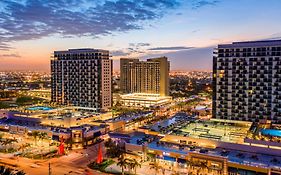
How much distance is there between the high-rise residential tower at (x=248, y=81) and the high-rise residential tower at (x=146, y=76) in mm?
49075

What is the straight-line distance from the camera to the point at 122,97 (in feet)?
307

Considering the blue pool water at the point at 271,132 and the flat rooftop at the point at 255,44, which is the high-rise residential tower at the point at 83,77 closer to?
the flat rooftop at the point at 255,44

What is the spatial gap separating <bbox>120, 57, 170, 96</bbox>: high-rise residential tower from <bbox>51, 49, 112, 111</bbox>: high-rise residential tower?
31984 millimetres

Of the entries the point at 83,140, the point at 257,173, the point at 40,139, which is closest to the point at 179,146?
the point at 257,173

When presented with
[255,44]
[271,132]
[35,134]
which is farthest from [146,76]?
[271,132]

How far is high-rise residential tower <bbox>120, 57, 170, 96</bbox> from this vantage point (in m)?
103

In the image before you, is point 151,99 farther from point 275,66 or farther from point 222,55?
point 275,66

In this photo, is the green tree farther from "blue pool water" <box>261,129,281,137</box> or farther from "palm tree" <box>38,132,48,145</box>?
"blue pool water" <box>261,129,281,137</box>

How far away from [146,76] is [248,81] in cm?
5824

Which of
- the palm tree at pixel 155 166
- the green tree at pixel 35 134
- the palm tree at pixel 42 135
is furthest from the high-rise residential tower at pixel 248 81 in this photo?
the green tree at pixel 35 134

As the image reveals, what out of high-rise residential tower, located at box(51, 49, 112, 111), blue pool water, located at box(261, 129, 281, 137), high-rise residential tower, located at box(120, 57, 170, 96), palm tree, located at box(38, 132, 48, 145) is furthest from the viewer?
high-rise residential tower, located at box(120, 57, 170, 96)

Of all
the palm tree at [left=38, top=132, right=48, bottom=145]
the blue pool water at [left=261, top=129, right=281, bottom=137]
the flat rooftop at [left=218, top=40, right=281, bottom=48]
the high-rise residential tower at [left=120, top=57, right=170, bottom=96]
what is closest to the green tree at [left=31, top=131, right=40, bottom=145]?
the palm tree at [left=38, top=132, right=48, bottom=145]

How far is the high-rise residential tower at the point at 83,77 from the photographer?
2859 inches

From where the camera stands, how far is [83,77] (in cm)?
7425
